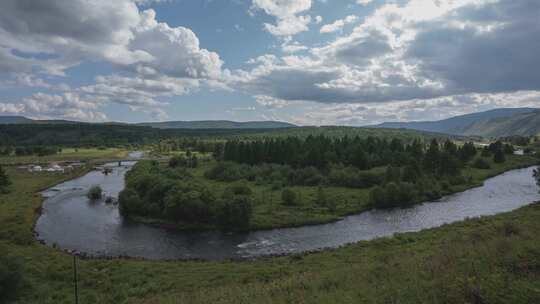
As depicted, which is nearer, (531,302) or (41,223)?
(531,302)

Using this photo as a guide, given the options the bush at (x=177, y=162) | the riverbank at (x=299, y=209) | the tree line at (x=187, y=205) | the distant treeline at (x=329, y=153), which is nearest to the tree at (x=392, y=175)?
the riverbank at (x=299, y=209)

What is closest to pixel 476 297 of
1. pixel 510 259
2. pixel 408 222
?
pixel 510 259

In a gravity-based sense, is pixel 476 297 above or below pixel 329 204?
above

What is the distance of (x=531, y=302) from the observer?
9711mm

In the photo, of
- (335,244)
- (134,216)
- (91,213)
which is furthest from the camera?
(91,213)

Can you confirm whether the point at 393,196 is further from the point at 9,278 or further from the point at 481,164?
the point at 481,164

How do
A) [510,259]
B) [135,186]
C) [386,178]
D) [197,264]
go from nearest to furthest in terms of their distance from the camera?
[510,259] < [197,264] < [135,186] < [386,178]

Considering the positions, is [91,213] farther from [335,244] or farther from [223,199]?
[335,244]

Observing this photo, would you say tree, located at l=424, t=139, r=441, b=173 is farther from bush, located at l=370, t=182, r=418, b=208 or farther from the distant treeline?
bush, located at l=370, t=182, r=418, b=208

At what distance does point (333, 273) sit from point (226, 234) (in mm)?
29395

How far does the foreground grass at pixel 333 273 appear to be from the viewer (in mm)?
11828

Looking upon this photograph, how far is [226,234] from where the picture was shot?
4738 cm

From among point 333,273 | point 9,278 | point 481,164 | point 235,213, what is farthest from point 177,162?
point 333,273

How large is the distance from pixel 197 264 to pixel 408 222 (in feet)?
114
